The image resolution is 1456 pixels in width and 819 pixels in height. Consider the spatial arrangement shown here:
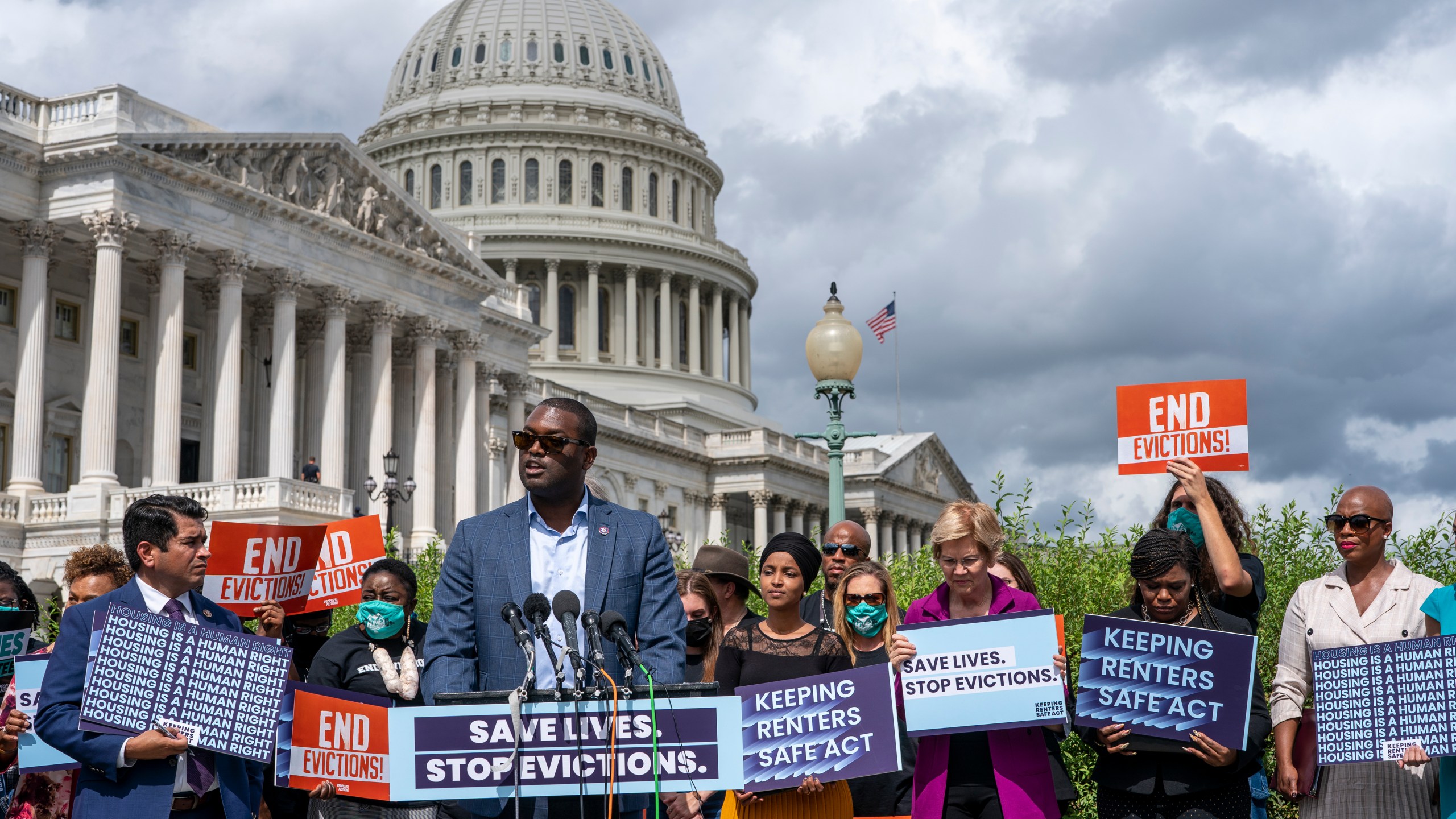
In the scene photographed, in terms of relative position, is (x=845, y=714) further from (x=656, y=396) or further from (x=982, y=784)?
(x=656, y=396)

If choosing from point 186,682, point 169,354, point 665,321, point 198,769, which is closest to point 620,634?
point 186,682

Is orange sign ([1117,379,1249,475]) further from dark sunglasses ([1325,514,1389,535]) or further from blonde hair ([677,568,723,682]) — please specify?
blonde hair ([677,568,723,682])

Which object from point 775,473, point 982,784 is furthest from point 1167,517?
point 775,473

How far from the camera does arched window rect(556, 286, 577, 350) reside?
92.2 meters

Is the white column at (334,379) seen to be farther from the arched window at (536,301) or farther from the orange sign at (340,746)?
the arched window at (536,301)

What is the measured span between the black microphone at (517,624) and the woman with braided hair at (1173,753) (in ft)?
9.70

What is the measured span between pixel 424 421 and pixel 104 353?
1161 cm

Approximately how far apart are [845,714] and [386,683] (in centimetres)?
288

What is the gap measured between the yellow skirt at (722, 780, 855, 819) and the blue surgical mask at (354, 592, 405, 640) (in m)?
2.49

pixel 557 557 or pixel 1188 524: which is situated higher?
Answer: pixel 1188 524

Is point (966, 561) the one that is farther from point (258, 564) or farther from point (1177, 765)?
point (258, 564)

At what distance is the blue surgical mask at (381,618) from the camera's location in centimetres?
904

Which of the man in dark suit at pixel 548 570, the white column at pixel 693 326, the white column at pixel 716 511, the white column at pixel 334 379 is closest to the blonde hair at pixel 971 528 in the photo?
the man in dark suit at pixel 548 570

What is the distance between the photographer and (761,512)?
78.9 m
